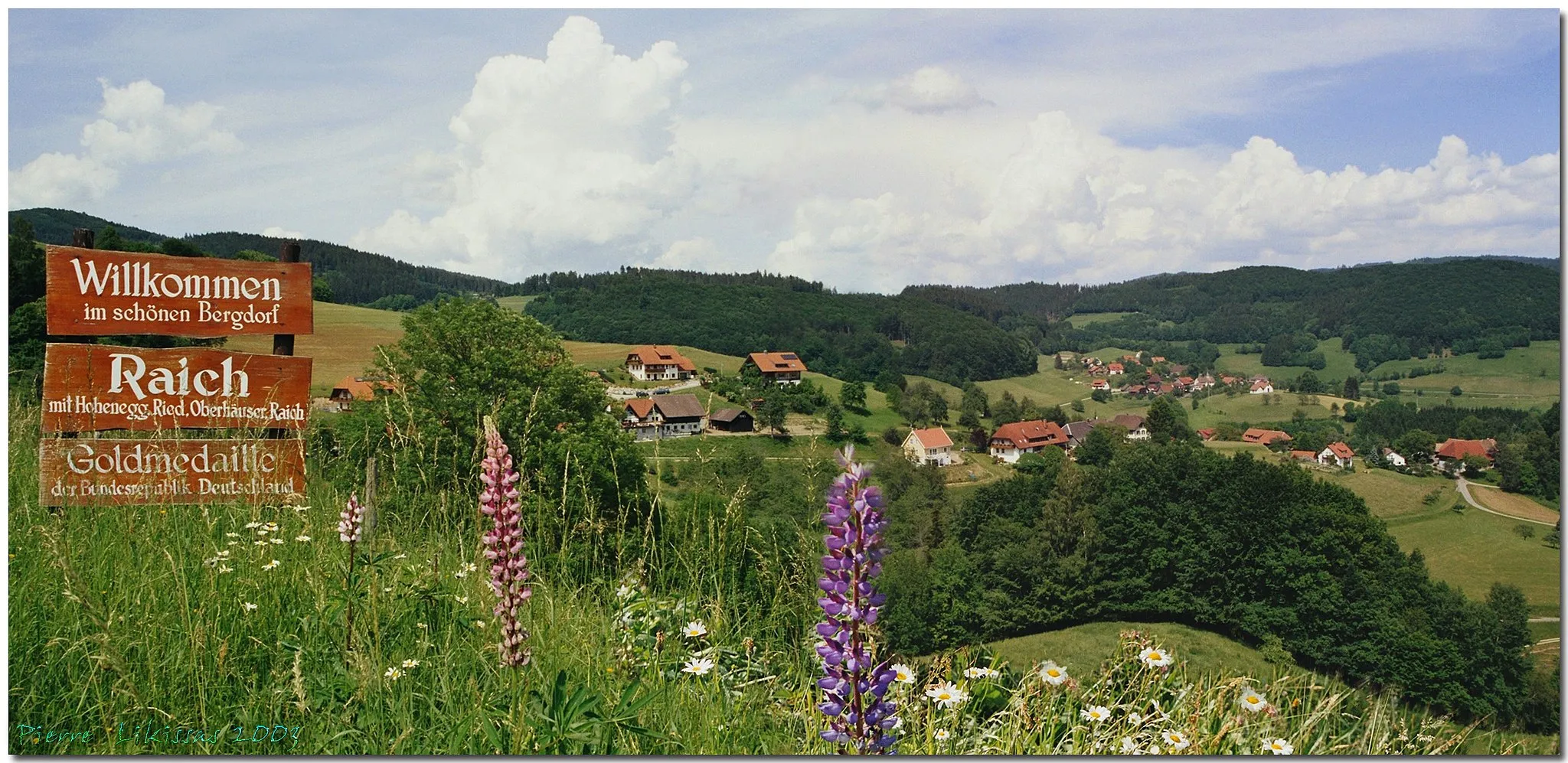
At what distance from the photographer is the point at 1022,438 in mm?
74375

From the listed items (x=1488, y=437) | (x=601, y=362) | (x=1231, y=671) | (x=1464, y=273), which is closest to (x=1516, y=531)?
(x=1488, y=437)

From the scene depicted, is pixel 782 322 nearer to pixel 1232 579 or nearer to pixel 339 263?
Answer: pixel 1232 579

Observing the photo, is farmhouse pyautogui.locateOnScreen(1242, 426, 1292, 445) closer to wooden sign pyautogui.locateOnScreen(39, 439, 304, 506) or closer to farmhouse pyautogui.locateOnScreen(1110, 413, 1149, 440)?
farmhouse pyautogui.locateOnScreen(1110, 413, 1149, 440)

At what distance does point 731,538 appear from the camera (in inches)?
219

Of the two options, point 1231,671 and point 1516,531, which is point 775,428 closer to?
point 1516,531

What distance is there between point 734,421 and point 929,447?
27240 millimetres

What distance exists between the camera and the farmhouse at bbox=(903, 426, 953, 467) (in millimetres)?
63156

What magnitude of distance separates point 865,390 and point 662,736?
69728mm

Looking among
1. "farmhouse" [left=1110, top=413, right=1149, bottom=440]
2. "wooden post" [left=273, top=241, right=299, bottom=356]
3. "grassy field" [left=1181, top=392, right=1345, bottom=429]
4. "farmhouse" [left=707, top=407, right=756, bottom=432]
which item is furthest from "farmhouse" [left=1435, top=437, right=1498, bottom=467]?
"wooden post" [left=273, top=241, right=299, bottom=356]

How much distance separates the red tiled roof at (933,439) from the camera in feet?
219

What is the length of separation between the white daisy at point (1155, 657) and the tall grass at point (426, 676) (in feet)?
0.27

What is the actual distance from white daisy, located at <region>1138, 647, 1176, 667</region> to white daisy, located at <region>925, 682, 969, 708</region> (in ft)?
2.69

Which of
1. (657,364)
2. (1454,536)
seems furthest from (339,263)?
(1454,536)

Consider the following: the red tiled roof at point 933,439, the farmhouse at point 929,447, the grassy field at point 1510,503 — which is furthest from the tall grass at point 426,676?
the red tiled roof at point 933,439
